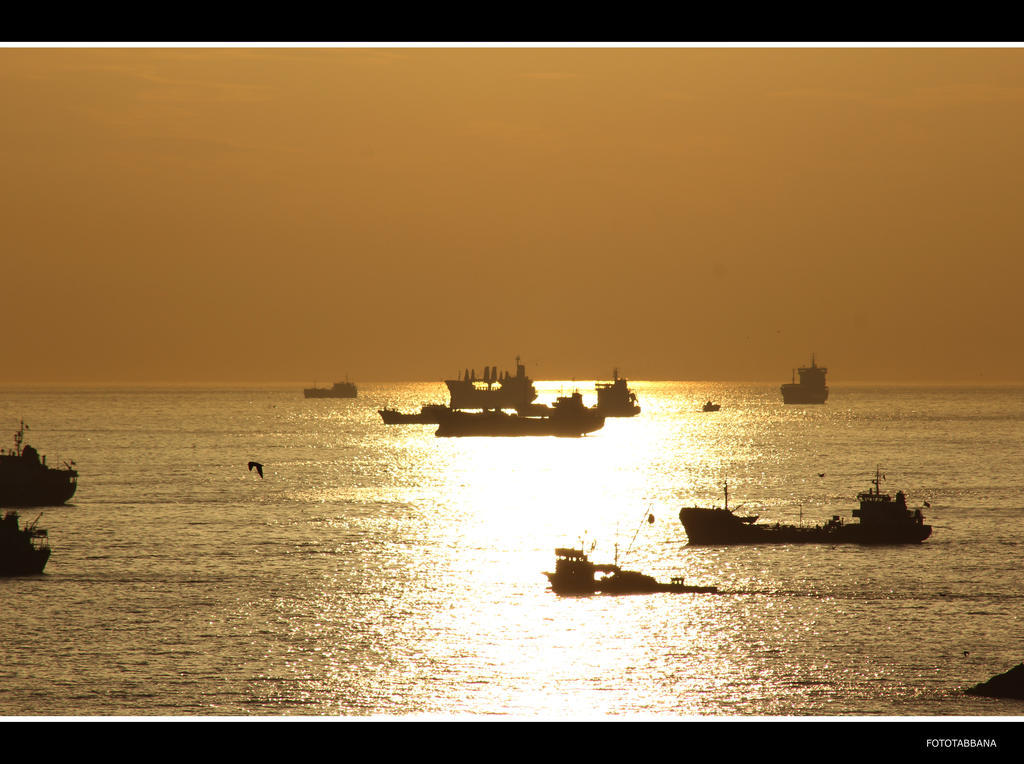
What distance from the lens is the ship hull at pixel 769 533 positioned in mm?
101125

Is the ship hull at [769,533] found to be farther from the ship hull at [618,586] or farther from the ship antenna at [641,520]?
the ship hull at [618,586]

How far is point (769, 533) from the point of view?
10188 cm

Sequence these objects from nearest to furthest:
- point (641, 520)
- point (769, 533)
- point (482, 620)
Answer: point (482, 620) < point (769, 533) < point (641, 520)

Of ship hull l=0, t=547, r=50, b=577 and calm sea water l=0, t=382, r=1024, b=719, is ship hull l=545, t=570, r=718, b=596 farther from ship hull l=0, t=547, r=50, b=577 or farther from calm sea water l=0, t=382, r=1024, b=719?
ship hull l=0, t=547, r=50, b=577

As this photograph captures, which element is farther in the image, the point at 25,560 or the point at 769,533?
the point at 769,533

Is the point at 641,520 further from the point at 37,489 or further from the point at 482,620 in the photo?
the point at 37,489

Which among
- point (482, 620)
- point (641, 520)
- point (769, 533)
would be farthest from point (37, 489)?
point (769, 533)

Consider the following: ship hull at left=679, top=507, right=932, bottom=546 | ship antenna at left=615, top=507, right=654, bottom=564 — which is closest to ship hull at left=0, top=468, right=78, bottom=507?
ship antenna at left=615, top=507, right=654, bottom=564
